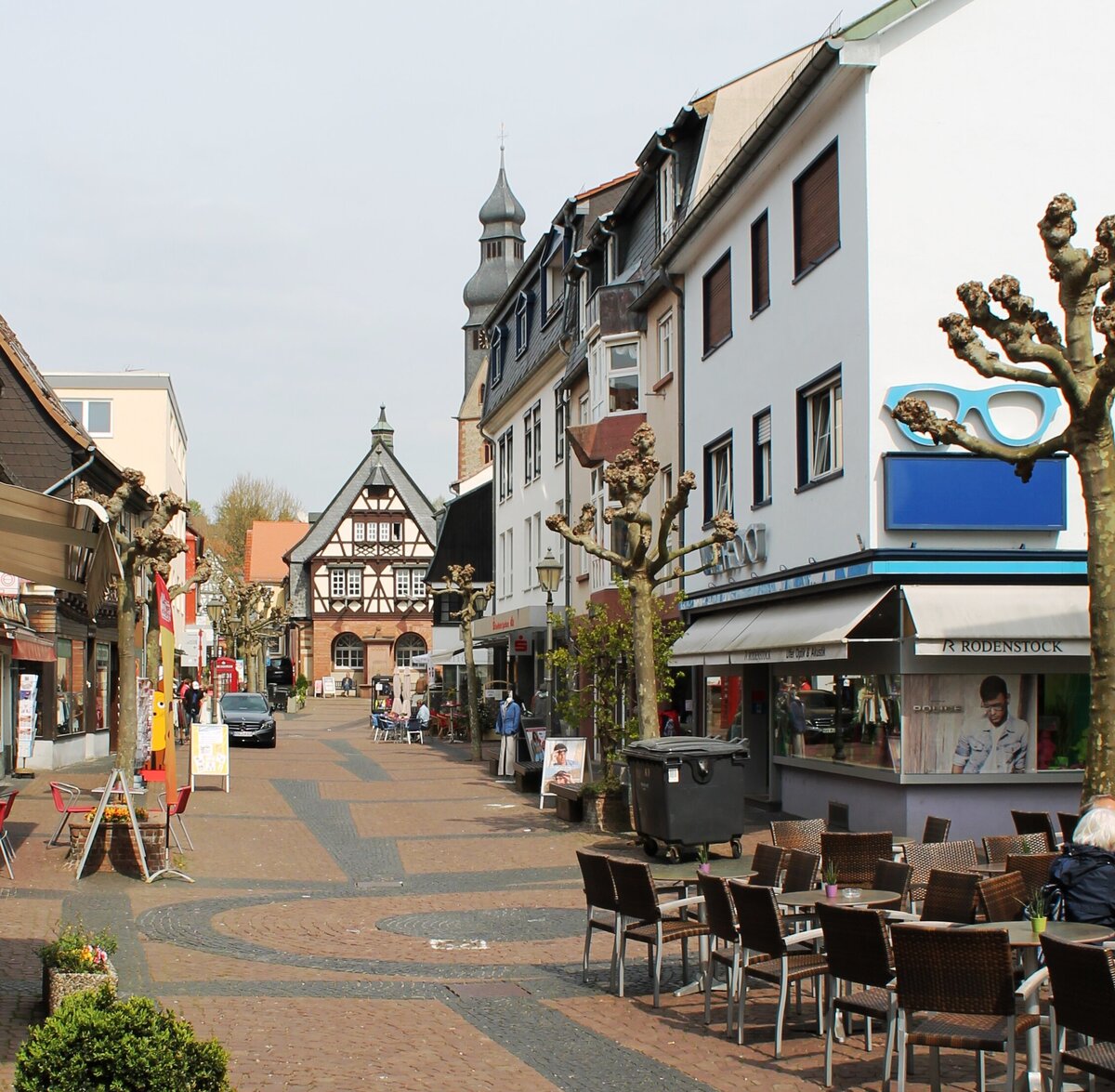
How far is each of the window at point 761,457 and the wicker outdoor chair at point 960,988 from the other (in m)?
15.0

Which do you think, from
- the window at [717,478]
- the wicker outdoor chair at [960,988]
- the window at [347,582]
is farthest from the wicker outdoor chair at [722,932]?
the window at [347,582]

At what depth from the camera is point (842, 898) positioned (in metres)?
9.55

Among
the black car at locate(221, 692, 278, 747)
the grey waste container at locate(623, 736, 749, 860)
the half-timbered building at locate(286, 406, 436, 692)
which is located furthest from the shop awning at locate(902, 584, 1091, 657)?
the half-timbered building at locate(286, 406, 436, 692)

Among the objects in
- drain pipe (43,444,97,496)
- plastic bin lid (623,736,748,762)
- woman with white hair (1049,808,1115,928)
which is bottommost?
woman with white hair (1049,808,1115,928)

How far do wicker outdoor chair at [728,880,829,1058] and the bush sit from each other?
3.87m

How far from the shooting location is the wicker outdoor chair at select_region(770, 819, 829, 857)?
11.9 meters

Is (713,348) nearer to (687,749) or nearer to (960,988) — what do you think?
(687,749)

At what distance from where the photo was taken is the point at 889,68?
18016 millimetres

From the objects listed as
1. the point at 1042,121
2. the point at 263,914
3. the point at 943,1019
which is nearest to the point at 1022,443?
the point at 1042,121

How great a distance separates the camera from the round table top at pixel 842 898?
30.7ft

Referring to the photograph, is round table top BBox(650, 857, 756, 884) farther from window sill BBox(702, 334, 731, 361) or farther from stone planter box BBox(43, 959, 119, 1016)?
window sill BBox(702, 334, 731, 361)

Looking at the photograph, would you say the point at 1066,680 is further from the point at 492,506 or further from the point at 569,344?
the point at 492,506

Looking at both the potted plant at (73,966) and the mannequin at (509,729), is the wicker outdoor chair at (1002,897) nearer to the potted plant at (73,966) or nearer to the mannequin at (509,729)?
the potted plant at (73,966)

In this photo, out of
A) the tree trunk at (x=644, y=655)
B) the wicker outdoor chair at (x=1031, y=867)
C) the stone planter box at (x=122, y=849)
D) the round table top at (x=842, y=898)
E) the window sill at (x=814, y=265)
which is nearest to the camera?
the round table top at (x=842, y=898)
